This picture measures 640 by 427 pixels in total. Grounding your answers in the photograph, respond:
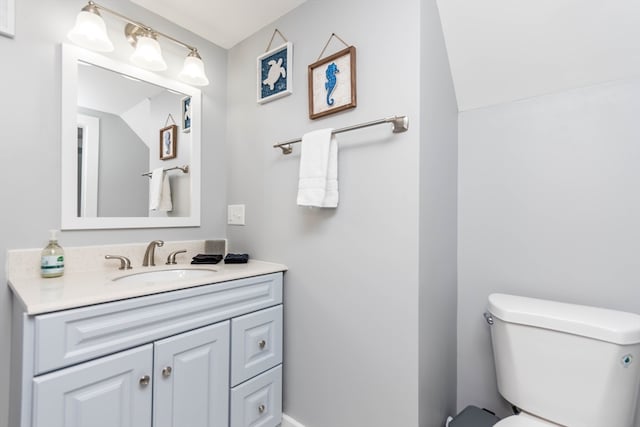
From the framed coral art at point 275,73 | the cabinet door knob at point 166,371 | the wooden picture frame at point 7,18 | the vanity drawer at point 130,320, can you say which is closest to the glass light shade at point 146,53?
the wooden picture frame at point 7,18

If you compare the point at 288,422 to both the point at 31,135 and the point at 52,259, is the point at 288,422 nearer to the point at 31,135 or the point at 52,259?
the point at 52,259

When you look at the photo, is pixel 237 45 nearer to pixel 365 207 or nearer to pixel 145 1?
pixel 145 1

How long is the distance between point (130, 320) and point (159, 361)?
0.61 ft

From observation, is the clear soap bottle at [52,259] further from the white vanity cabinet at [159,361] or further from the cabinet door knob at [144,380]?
the cabinet door knob at [144,380]

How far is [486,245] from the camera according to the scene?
1365 mm

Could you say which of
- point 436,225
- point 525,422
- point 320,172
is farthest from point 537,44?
point 525,422

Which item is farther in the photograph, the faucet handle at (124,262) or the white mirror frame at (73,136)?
the faucet handle at (124,262)

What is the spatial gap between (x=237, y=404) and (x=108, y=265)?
87cm

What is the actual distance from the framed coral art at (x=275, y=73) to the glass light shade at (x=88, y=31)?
71 centimetres

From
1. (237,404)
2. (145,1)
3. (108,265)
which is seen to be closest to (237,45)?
(145,1)

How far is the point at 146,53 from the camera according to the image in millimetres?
1409

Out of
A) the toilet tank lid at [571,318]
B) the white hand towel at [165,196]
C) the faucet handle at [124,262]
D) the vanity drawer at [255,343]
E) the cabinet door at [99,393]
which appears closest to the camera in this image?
the cabinet door at [99,393]

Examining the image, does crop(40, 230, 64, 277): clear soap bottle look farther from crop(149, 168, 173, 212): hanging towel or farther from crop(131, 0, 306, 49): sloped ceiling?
crop(131, 0, 306, 49): sloped ceiling

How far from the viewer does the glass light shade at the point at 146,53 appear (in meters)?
1.41
